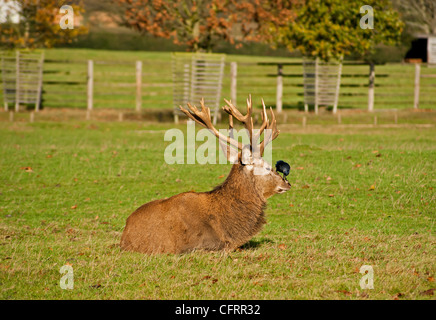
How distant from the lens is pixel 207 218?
8156mm

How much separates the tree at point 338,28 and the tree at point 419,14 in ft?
77.0

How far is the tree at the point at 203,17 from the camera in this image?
2958 cm

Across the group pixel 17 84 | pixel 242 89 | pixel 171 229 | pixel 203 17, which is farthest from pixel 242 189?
pixel 242 89

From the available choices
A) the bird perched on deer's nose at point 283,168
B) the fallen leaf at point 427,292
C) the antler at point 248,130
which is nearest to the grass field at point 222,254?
the fallen leaf at point 427,292

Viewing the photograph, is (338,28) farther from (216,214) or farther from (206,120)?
(216,214)

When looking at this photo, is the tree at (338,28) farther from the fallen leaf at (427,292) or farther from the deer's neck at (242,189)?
the fallen leaf at (427,292)

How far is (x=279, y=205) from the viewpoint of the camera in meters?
11.9

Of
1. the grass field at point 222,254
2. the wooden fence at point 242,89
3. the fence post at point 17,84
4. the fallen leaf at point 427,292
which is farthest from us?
the wooden fence at point 242,89

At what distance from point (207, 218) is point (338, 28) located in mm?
21963

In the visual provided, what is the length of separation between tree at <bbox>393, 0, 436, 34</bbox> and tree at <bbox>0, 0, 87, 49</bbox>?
2934 cm

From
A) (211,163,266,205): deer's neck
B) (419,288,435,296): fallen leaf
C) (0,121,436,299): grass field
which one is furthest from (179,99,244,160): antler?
(419,288,435,296): fallen leaf

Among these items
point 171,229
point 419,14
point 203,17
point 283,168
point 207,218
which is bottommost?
point 171,229

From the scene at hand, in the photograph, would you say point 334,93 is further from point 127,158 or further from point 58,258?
point 58,258

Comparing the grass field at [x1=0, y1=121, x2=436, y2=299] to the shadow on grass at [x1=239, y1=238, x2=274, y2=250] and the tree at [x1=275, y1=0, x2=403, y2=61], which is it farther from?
the tree at [x1=275, y1=0, x2=403, y2=61]
